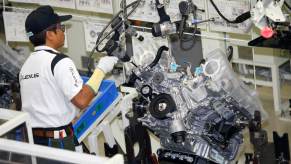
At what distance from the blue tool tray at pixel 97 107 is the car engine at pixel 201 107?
1.77 feet

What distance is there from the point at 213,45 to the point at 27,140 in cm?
223

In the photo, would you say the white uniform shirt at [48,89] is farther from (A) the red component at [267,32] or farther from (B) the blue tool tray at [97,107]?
(A) the red component at [267,32]

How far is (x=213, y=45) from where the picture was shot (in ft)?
15.3

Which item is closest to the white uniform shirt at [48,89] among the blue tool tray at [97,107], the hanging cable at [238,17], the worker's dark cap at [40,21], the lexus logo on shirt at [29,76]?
the lexus logo on shirt at [29,76]

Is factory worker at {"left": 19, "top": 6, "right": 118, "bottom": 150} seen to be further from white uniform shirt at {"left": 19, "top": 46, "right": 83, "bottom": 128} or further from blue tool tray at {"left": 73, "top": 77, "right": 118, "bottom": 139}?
blue tool tray at {"left": 73, "top": 77, "right": 118, "bottom": 139}

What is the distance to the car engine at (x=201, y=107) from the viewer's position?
3.75 metres

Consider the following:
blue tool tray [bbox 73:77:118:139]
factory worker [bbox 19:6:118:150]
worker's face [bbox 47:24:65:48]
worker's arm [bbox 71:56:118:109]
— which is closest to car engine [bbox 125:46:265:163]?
worker's arm [bbox 71:56:118:109]

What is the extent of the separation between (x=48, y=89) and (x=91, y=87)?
11.7 inches

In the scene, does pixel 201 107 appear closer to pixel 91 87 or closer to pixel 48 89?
pixel 91 87

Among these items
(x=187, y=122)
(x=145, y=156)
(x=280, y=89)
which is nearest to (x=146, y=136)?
(x=145, y=156)

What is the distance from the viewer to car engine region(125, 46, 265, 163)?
12.3 feet


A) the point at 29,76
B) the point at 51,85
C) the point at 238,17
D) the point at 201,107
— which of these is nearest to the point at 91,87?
the point at 51,85

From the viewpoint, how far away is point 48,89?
3.83 metres

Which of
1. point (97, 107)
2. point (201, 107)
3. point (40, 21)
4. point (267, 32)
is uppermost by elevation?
point (40, 21)
